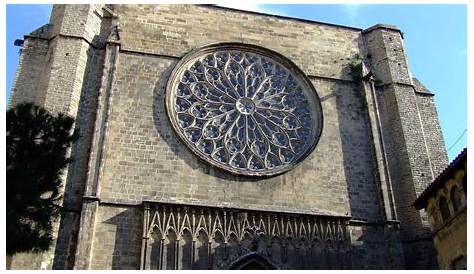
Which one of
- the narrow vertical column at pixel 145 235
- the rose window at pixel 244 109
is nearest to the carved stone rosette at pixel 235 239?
the narrow vertical column at pixel 145 235

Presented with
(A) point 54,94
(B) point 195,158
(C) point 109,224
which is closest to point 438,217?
(B) point 195,158

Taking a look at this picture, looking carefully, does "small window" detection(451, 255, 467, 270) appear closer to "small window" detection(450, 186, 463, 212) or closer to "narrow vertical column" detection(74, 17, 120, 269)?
"small window" detection(450, 186, 463, 212)

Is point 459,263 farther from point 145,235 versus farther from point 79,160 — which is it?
point 79,160

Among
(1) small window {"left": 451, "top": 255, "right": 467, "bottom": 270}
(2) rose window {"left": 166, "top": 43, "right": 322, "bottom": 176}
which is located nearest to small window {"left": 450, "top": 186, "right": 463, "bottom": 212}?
(1) small window {"left": 451, "top": 255, "right": 467, "bottom": 270}

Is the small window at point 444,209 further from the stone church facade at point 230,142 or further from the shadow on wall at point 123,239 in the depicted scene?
the shadow on wall at point 123,239

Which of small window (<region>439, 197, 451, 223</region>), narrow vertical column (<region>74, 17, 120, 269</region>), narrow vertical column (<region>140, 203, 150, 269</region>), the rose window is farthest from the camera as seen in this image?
the rose window

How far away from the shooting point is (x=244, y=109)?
41.9ft

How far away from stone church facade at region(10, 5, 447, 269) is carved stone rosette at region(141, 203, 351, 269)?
28 millimetres

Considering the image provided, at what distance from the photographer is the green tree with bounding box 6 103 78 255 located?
6680 mm

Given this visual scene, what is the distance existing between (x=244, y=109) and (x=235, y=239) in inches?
140

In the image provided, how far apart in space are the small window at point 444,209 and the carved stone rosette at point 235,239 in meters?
2.11

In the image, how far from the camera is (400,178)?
12633 mm

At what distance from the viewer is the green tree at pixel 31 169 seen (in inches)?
263

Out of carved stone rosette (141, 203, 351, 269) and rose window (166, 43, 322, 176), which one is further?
rose window (166, 43, 322, 176)
